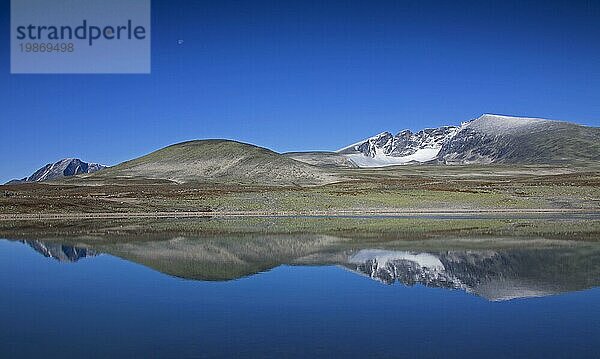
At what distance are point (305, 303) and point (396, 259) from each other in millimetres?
9165

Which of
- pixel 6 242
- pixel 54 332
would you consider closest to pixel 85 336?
pixel 54 332

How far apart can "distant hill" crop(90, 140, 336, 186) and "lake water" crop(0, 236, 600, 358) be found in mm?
100732

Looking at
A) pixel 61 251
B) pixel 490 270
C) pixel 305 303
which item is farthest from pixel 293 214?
pixel 305 303

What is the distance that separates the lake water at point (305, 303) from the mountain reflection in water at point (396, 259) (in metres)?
0.08

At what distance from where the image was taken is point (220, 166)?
510 ft

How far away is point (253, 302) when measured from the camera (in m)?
16.0

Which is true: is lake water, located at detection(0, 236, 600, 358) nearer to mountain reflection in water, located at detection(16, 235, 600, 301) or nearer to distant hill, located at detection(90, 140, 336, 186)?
mountain reflection in water, located at detection(16, 235, 600, 301)

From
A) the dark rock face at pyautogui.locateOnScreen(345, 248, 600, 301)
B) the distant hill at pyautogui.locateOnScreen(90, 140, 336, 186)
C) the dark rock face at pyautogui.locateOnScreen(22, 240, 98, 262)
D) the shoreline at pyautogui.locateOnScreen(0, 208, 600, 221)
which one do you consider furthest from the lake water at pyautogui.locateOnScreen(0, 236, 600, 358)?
the distant hill at pyautogui.locateOnScreen(90, 140, 336, 186)

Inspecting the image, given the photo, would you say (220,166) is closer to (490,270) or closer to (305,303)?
(490,270)

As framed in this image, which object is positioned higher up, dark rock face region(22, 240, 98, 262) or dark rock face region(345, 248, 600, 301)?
dark rock face region(345, 248, 600, 301)

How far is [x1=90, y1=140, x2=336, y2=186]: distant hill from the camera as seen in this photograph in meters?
139

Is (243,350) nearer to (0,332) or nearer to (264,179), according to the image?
(0,332)

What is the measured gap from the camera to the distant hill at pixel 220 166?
138625mm

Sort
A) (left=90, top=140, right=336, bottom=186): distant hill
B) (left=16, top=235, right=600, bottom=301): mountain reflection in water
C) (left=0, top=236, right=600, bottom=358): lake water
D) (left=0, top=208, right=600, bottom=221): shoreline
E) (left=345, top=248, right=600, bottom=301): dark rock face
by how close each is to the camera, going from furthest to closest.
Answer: (left=90, top=140, right=336, bottom=186): distant hill < (left=0, top=208, right=600, bottom=221): shoreline < (left=16, top=235, right=600, bottom=301): mountain reflection in water < (left=345, top=248, right=600, bottom=301): dark rock face < (left=0, top=236, right=600, bottom=358): lake water
